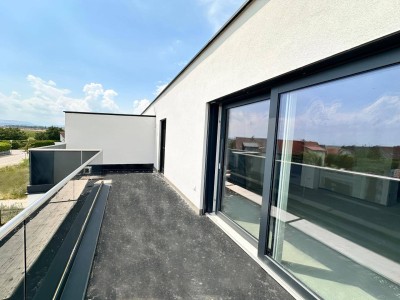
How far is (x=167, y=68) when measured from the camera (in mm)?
10641

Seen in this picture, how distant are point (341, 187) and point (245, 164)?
1436mm

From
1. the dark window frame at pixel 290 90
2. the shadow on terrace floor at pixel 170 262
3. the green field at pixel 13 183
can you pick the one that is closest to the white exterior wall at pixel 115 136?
the green field at pixel 13 183

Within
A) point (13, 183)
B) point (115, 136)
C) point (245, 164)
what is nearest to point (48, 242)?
point (245, 164)

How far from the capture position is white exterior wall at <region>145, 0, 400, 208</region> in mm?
1421

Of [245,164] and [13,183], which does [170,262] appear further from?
[13,183]

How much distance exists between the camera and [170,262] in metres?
2.47

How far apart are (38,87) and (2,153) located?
1120cm

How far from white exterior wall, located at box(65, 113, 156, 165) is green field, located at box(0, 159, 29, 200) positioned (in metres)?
2.35

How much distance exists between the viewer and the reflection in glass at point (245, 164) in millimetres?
2818

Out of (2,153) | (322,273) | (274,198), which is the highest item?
(274,198)

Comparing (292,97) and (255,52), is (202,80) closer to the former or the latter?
(255,52)

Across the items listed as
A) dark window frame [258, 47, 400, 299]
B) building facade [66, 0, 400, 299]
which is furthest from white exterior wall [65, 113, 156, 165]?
dark window frame [258, 47, 400, 299]

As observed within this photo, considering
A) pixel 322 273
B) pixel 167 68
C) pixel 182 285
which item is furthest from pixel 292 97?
pixel 167 68

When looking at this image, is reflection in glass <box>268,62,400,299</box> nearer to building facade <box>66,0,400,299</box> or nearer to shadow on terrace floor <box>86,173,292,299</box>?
building facade <box>66,0,400,299</box>
